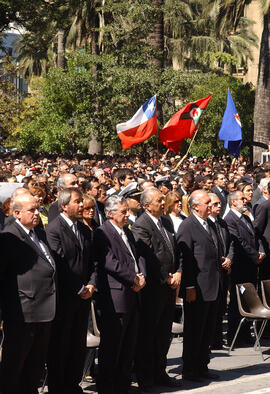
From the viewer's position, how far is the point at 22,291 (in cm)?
701

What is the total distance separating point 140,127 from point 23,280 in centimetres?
1261

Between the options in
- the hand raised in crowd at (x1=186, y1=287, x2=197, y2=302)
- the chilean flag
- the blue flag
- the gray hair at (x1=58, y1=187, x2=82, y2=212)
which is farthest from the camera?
the blue flag

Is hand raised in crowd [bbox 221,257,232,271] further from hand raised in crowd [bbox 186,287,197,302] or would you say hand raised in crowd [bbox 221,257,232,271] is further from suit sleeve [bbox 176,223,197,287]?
hand raised in crowd [bbox 186,287,197,302]

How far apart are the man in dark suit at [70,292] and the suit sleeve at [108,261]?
0.14m

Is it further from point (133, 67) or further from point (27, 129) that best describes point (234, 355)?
point (27, 129)

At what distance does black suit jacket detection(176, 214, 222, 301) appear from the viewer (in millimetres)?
8742

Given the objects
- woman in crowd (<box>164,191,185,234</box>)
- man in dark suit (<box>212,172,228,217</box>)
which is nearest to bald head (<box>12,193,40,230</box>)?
woman in crowd (<box>164,191,185,234</box>)

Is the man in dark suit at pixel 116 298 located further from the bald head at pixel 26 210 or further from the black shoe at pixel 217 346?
the black shoe at pixel 217 346

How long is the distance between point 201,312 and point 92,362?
1.22 m

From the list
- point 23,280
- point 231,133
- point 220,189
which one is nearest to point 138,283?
point 23,280

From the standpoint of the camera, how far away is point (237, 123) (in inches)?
858

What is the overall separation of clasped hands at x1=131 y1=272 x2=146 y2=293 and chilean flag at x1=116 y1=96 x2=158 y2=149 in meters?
11.2

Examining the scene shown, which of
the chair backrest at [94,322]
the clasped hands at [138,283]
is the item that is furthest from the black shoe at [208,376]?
the clasped hands at [138,283]

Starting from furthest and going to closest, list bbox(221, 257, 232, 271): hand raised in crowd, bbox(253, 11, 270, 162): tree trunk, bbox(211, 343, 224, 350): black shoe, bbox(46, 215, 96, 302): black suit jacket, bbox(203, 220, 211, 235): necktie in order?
bbox(253, 11, 270, 162): tree trunk → bbox(211, 343, 224, 350): black shoe → bbox(221, 257, 232, 271): hand raised in crowd → bbox(203, 220, 211, 235): necktie → bbox(46, 215, 96, 302): black suit jacket
